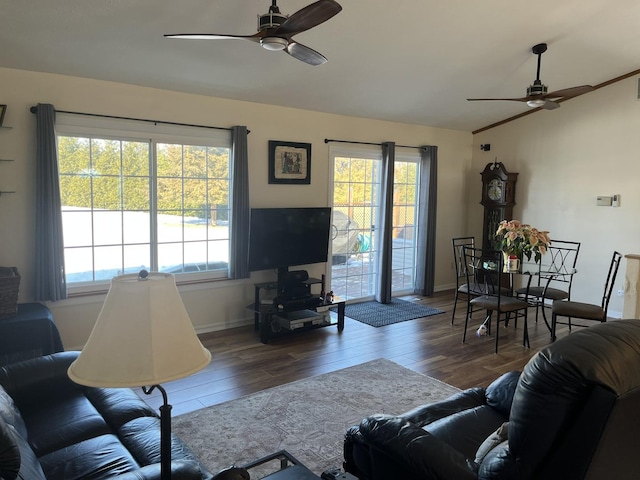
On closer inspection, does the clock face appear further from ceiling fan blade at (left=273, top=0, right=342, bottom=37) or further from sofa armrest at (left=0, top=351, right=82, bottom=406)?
sofa armrest at (left=0, top=351, right=82, bottom=406)

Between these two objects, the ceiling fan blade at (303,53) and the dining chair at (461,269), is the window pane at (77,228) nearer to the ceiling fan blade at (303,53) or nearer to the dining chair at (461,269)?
the ceiling fan blade at (303,53)

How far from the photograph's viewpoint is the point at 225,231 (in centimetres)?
517

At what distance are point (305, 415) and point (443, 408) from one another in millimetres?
1138

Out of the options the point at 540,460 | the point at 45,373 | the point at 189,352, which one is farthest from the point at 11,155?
the point at 540,460

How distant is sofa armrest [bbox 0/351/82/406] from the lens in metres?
2.51

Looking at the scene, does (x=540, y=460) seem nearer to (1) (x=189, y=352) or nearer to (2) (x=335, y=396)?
(1) (x=189, y=352)

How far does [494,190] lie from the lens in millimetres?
6910

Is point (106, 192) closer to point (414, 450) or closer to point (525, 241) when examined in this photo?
point (414, 450)

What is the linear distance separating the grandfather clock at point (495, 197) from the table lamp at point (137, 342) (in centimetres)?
613

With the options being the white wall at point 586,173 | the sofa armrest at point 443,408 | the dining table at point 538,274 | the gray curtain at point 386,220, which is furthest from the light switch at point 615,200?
the sofa armrest at point 443,408

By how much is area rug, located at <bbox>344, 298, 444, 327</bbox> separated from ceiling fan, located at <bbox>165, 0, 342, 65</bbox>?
11.3ft

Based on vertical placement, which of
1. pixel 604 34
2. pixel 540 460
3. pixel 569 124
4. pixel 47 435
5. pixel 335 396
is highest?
pixel 604 34

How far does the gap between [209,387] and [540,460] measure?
2.79 m

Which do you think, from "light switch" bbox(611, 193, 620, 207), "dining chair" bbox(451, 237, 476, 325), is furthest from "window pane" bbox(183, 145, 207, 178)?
"light switch" bbox(611, 193, 620, 207)
